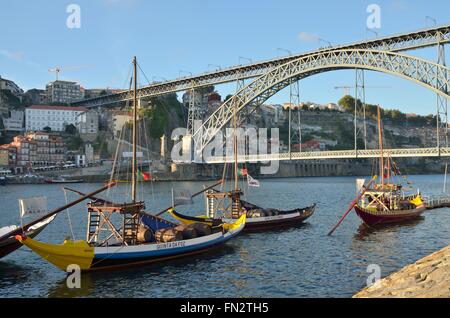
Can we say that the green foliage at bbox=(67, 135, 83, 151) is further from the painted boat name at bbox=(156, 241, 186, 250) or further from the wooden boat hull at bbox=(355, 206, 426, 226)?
the painted boat name at bbox=(156, 241, 186, 250)

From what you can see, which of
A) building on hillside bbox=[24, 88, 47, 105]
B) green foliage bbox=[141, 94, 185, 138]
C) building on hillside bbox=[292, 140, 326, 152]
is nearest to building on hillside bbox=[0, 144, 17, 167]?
green foliage bbox=[141, 94, 185, 138]

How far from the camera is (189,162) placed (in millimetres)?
108125

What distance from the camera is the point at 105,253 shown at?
771 inches

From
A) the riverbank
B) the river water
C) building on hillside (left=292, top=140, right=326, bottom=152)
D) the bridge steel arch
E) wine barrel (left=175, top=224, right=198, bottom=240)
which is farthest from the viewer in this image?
building on hillside (left=292, top=140, right=326, bottom=152)

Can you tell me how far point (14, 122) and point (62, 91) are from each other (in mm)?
38628

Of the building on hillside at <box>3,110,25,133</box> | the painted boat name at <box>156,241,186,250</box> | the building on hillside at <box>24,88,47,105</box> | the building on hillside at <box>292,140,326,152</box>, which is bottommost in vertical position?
the painted boat name at <box>156,241,186,250</box>

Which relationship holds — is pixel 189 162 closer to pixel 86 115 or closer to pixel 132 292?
pixel 86 115

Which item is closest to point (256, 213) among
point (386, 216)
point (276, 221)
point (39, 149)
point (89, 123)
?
point (276, 221)

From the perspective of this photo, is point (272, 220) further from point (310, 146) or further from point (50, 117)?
point (310, 146)

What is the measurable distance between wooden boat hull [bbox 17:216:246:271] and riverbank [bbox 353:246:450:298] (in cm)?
1129

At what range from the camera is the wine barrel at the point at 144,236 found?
2191 centimetres

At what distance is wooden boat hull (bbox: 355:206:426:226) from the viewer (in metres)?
33.5
